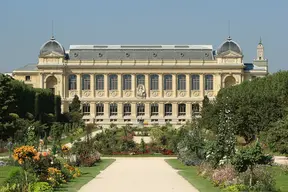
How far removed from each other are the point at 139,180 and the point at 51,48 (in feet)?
260

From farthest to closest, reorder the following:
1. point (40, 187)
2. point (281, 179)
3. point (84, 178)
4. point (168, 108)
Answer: point (168, 108), point (84, 178), point (281, 179), point (40, 187)

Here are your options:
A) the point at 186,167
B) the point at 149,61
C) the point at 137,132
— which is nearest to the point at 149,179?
the point at 186,167

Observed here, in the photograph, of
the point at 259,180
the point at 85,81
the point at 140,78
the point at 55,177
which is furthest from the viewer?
the point at 140,78

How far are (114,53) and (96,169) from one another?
7403 centimetres

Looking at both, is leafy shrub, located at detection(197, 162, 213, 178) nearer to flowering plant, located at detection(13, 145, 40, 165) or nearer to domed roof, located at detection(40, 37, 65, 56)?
flowering plant, located at detection(13, 145, 40, 165)

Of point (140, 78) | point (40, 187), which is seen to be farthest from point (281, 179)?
point (140, 78)

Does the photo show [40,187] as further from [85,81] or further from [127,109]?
[85,81]

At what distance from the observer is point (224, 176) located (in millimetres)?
21547

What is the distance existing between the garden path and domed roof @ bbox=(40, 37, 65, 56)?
71.0 metres

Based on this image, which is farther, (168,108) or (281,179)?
(168,108)

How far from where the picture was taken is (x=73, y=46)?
105 metres

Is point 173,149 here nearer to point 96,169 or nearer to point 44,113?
point 96,169

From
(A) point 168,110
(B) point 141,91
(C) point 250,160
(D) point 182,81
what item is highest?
(D) point 182,81

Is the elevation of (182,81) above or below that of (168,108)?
above
